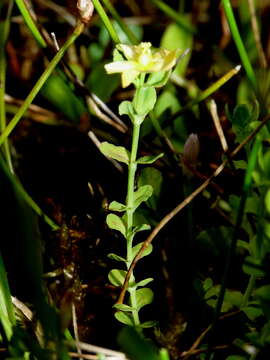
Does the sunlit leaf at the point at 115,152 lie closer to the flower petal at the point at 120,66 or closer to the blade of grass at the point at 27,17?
the flower petal at the point at 120,66

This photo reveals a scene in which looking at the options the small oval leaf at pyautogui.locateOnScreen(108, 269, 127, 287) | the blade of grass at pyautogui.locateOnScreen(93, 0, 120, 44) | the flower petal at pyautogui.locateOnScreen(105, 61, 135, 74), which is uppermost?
the blade of grass at pyautogui.locateOnScreen(93, 0, 120, 44)

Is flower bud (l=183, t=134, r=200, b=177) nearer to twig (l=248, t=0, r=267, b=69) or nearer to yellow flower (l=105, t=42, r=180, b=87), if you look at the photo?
yellow flower (l=105, t=42, r=180, b=87)

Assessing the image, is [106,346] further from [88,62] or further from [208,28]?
[208,28]

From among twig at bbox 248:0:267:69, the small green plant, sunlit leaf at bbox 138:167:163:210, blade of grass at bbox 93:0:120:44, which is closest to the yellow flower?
the small green plant

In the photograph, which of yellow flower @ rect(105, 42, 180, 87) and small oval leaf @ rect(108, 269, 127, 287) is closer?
yellow flower @ rect(105, 42, 180, 87)

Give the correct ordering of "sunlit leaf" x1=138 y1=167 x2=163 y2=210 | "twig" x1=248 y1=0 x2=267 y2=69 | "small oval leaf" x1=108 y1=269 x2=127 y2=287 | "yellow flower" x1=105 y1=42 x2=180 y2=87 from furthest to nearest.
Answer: "twig" x1=248 y1=0 x2=267 y2=69
"sunlit leaf" x1=138 y1=167 x2=163 y2=210
"small oval leaf" x1=108 y1=269 x2=127 y2=287
"yellow flower" x1=105 y1=42 x2=180 y2=87

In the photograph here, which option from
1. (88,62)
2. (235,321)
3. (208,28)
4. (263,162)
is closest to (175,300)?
(235,321)

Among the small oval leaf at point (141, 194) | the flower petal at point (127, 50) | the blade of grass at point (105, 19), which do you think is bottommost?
the small oval leaf at point (141, 194)

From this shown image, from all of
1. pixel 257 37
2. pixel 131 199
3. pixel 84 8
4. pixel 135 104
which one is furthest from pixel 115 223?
pixel 257 37

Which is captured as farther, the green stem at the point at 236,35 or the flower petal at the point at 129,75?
the green stem at the point at 236,35

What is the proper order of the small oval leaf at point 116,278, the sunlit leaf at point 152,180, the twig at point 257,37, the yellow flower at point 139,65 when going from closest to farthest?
the yellow flower at point 139,65 < the small oval leaf at point 116,278 < the sunlit leaf at point 152,180 < the twig at point 257,37

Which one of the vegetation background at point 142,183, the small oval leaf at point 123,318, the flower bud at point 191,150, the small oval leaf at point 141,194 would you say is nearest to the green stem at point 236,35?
the vegetation background at point 142,183
